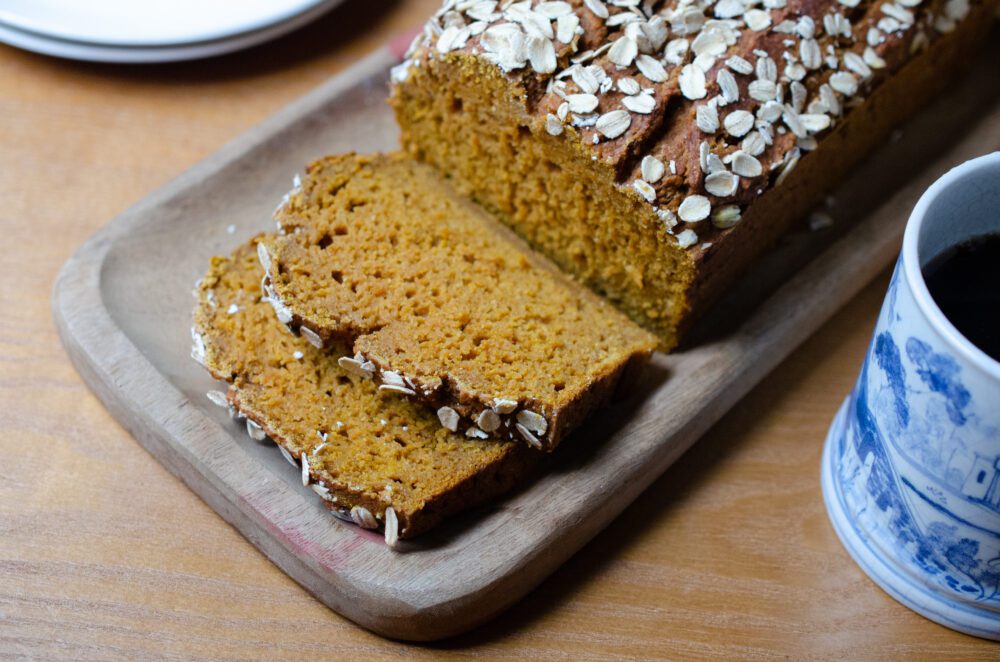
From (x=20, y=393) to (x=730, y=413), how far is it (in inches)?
59.6

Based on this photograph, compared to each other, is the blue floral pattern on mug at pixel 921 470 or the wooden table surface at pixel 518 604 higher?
the blue floral pattern on mug at pixel 921 470

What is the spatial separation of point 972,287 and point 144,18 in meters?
2.10

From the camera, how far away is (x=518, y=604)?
1889 mm

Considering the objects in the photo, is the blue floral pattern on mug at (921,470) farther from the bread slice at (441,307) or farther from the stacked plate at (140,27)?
the stacked plate at (140,27)

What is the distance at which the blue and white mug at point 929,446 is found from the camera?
1.50m

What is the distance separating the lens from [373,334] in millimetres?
1912

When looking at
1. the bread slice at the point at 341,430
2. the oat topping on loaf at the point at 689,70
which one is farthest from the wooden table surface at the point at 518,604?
the oat topping on loaf at the point at 689,70

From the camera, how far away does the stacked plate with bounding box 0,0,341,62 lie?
102 inches

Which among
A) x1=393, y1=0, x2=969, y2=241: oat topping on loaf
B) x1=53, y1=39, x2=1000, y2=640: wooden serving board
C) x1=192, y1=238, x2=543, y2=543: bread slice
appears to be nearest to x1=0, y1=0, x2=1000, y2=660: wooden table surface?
x1=53, y1=39, x2=1000, y2=640: wooden serving board

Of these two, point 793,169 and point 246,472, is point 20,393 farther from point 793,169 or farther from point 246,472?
point 793,169

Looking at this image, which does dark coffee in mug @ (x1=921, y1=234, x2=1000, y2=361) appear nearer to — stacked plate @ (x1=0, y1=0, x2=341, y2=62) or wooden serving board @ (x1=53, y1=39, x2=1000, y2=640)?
wooden serving board @ (x1=53, y1=39, x2=1000, y2=640)

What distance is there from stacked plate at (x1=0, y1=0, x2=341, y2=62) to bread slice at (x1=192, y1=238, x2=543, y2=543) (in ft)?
2.80

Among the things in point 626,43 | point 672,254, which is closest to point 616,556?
point 672,254

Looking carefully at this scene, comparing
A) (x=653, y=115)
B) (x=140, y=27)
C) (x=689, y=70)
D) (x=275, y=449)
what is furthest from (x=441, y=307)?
(x=140, y=27)
